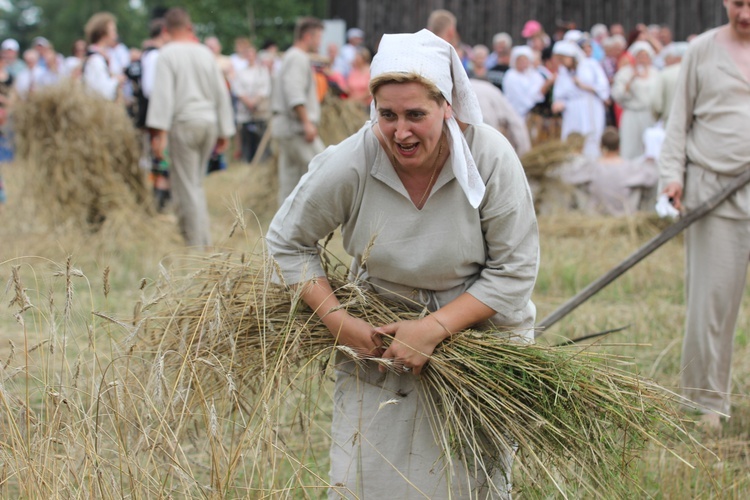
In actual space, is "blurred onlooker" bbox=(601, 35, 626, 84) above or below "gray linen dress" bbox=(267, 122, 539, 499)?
below

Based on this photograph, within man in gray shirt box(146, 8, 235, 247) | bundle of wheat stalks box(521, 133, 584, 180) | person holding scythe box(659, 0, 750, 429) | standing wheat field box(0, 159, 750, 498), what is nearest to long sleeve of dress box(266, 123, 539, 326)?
standing wheat field box(0, 159, 750, 498)

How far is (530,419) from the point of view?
8.63 feet

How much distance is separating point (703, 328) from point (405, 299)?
185cm

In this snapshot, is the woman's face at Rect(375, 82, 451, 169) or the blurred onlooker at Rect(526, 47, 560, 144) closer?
the woman's face at Rect(375, 82, 451, 169)

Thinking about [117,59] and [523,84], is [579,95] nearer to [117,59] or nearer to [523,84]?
[523,84]

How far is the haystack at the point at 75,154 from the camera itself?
7.68 metres

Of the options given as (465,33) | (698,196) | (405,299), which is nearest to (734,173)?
(698,196)

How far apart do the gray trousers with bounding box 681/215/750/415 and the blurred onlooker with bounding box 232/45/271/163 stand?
10.5m

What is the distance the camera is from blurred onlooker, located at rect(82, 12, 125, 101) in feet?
29.7

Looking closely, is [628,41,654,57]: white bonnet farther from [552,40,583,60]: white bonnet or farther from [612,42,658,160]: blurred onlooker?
[552,40,583,60]: white bonnet

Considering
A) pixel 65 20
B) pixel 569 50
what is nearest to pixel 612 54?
pixel 569 50

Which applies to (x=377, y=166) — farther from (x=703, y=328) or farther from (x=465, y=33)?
(x=465, y=33)

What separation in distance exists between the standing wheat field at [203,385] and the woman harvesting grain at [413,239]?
0.15 metres

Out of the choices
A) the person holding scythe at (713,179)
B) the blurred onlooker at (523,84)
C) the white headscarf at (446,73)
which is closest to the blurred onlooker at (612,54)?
the blurred onlooker at (523,84)
